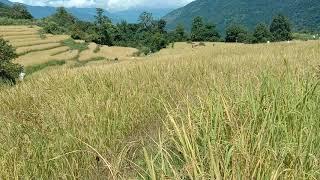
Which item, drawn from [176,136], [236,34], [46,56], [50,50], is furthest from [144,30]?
[176,136]

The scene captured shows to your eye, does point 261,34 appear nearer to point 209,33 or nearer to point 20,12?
point 209,33

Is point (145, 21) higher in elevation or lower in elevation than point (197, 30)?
higher

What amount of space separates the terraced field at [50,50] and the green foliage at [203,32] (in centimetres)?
4855

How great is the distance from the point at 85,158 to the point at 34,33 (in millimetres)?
74830

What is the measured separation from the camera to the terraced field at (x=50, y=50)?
174 feet

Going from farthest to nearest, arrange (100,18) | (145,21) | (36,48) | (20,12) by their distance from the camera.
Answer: (145,21) → (100,18) → (20,12) → (36,48)

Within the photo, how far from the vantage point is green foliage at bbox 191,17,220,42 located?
11675 cm

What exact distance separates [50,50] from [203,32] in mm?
66929

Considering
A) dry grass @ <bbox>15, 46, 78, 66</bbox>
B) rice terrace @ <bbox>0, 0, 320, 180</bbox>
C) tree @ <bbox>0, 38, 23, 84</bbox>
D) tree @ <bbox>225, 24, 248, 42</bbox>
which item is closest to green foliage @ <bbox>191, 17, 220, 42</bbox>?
tree @ <bbox>225, 24, 248, 42</bbox>

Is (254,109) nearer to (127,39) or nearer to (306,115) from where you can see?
(306,115)

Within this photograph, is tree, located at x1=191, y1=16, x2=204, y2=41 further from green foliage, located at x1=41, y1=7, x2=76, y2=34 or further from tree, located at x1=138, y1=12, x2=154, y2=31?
green foliage, located at x1=41, y1=7, x2=76, y2=34

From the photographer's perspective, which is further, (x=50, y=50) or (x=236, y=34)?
(x=236, y=34)

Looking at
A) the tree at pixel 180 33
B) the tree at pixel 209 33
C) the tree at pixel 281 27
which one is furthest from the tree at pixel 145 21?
the tree at pixel 281 27

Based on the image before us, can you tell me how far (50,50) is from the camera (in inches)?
2312
